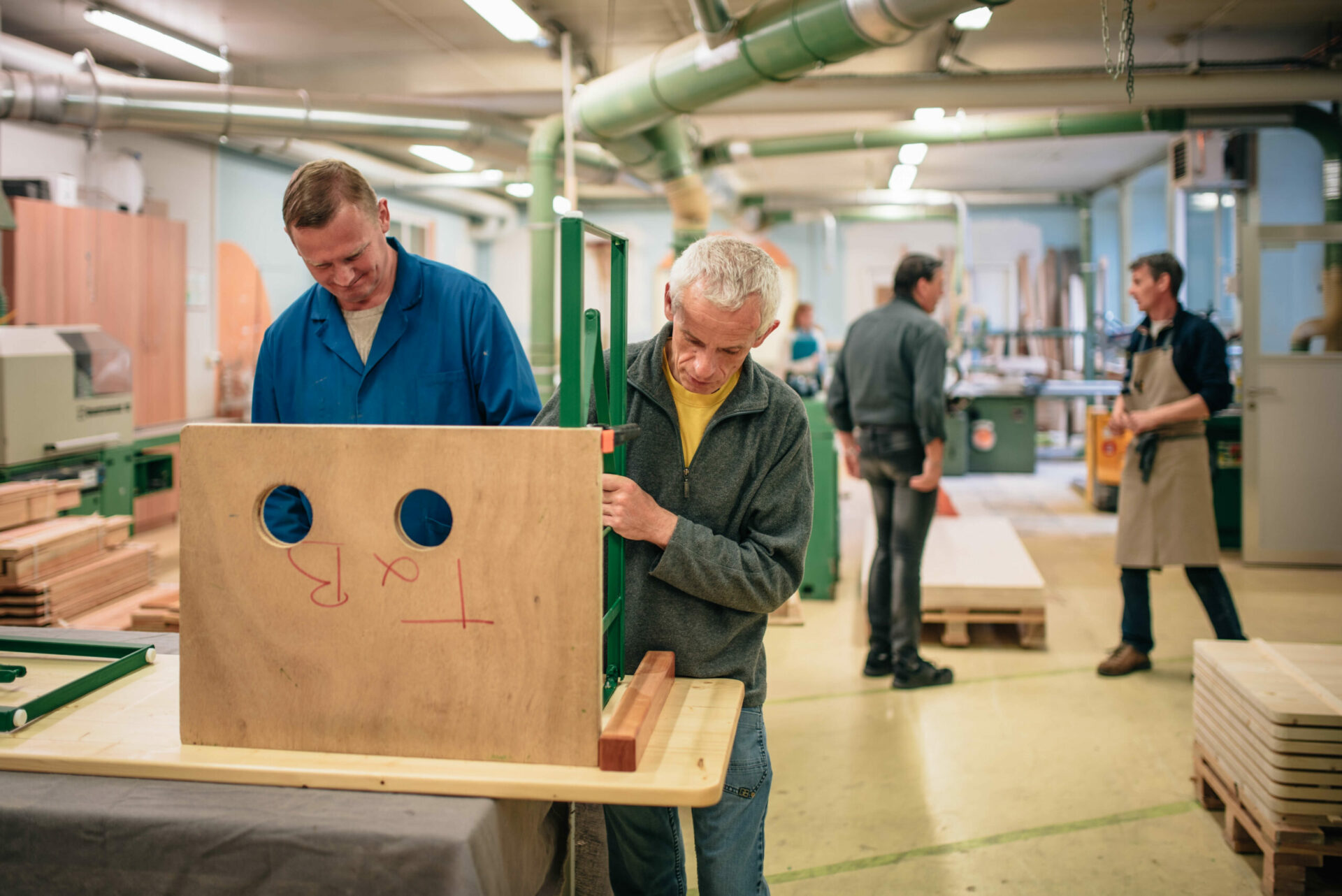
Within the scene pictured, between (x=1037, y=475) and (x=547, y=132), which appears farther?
(x=1037, y=475)

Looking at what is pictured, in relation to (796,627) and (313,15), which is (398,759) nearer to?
(796,627)

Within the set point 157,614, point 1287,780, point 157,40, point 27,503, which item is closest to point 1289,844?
point 1287,780

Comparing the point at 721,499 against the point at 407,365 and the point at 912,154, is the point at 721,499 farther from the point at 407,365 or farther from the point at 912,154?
the point at 912,154

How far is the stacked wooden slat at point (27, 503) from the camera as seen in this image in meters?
3.28

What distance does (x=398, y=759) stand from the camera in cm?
114

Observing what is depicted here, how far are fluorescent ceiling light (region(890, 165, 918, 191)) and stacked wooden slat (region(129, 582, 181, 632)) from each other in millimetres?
8318

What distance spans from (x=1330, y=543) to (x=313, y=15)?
6804 millimetres

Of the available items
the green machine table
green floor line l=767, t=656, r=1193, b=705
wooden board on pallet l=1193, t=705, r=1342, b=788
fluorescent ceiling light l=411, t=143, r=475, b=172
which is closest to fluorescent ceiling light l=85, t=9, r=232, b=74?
fluorescent ceiling light l=411, t=143, r=475, b=172

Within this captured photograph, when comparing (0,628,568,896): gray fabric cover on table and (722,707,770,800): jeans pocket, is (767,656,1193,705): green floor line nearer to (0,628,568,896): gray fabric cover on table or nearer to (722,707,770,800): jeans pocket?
(722,707,770,800): jeans pocket

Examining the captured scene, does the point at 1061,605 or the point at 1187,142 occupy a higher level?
the point at 1187,142

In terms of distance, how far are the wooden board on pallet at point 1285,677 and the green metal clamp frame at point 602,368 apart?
5.66 ft

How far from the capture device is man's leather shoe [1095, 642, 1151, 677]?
3.79 metres

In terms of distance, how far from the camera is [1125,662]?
3797 millimetres

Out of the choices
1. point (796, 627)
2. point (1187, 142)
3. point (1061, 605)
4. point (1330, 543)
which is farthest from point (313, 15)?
point (1330, 543)
